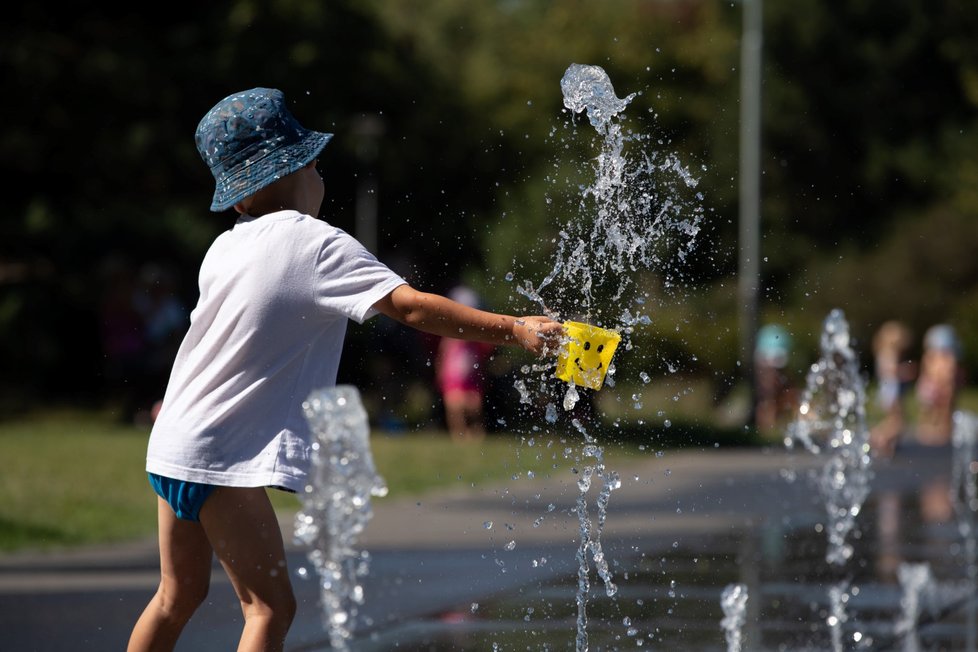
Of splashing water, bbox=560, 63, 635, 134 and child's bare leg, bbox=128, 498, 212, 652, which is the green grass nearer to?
splashing water, bbox=560, 63, 635, 134

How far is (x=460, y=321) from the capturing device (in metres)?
3.89

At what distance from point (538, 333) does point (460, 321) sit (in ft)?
0.59

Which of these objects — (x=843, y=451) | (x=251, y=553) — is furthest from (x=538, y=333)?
(x=843, y=451)

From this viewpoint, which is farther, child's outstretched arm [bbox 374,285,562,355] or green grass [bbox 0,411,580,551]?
green grass [bbox 0,411,580,551]

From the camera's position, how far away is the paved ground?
249 inches

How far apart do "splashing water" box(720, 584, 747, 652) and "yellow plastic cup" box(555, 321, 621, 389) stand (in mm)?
2362

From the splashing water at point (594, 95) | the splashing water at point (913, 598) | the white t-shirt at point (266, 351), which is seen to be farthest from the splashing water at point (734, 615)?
the white t-shirt at point (266, 351)

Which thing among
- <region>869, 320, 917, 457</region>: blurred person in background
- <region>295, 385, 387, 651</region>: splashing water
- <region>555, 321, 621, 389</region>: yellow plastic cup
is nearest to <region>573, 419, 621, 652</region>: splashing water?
<region>295, 385, 387, 651</region>: splashing water

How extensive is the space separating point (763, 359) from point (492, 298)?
4.05 meters

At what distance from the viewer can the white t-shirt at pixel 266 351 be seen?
3814 millimetres

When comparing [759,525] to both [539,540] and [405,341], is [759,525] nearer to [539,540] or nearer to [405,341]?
[539,540]

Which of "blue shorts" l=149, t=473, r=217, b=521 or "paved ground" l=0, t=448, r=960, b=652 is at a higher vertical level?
"blue shorts" l=149, t=473, r=217, b=521

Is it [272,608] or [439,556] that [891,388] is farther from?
[272,608]

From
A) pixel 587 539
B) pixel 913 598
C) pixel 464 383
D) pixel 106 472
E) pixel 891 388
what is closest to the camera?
pixel 913 598
